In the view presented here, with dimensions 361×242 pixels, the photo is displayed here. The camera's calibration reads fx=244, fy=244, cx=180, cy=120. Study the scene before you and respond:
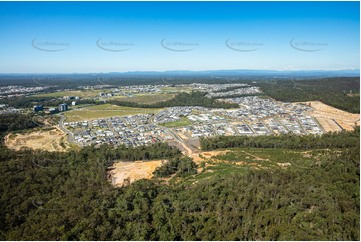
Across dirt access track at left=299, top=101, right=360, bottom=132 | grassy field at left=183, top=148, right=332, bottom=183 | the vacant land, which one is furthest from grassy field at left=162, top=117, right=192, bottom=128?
dirt access track at left=299, top=101, right=360, bottom=132

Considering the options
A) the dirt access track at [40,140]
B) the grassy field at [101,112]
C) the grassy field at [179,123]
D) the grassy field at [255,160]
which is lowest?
the grassy field at [255,160]

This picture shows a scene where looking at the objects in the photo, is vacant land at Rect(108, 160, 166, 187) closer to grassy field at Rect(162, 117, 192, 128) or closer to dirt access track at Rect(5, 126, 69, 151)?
dirt access track at Rect(5, 126, 69, 151)

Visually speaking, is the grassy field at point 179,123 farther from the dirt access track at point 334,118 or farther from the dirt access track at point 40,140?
the dirt access track at point 334,118

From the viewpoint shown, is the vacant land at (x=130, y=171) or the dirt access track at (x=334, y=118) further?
the dirt access track at (x=334, y=118)

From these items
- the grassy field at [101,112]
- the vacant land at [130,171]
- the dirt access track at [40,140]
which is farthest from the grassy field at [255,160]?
the grassy field at [101,112]

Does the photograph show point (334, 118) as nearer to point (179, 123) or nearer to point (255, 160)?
point (255, 160)

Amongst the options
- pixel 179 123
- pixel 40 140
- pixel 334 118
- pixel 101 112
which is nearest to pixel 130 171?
pixel 40 140

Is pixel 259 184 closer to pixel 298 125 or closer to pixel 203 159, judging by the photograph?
pixel 203 159
